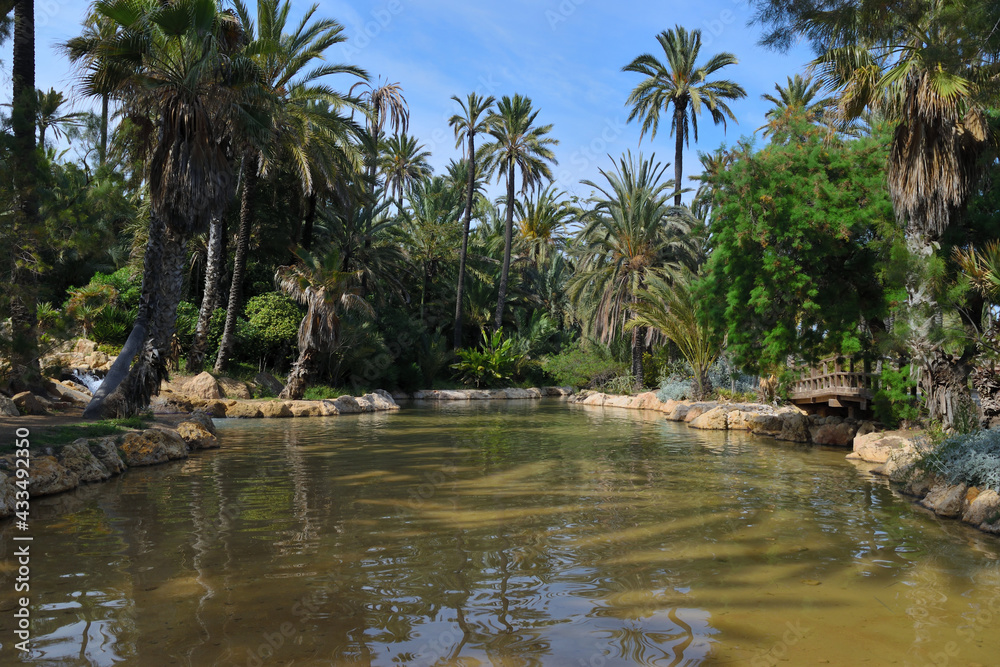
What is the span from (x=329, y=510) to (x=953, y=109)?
10167mm

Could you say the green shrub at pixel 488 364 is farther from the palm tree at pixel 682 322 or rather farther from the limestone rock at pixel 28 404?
the limestone rock at pixel 28 404

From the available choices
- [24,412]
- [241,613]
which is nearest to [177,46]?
[24,412]

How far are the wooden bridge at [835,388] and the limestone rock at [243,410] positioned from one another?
572 inches

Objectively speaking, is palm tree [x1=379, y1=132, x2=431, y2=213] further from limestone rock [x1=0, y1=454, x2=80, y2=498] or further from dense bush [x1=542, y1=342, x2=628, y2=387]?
limestone rock [x1=0, y1=454, x2=80, y2=498]

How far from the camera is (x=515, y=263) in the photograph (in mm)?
42219

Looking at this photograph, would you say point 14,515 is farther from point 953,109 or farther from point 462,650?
point 953,109

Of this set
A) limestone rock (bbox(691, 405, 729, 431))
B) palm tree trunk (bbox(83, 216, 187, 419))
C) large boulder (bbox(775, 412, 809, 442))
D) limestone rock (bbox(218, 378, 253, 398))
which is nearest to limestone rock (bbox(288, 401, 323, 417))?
limestone rock (bbox(218, 378, 253, 398))

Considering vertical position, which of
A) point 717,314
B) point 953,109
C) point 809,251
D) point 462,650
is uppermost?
point 953,109

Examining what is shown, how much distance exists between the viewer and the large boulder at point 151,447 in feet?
31.9

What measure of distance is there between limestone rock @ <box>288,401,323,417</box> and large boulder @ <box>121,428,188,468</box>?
8.02 m

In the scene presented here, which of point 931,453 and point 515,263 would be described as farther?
point 515,263

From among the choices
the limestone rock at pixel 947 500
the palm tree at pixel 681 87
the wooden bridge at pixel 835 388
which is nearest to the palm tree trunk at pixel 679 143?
the palm tree at pixel 681 87

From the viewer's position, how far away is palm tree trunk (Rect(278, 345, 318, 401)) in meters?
20.5

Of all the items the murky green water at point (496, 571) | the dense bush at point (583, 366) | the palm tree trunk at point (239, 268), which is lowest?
the murky green water at point (496, 571)
